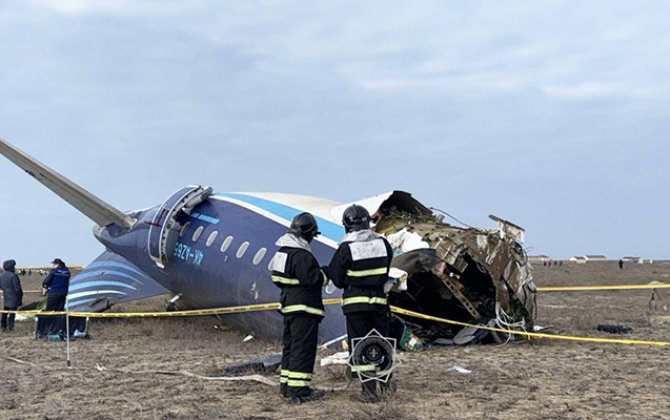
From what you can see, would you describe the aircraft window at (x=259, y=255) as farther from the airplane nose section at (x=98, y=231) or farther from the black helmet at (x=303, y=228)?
the airplane nose section at (x=98, y=231)

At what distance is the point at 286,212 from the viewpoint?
15859 millimetres

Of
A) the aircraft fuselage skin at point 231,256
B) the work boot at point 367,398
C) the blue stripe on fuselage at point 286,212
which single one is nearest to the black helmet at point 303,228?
the work boot at point 367,398

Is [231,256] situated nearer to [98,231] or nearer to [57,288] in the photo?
[57,288]

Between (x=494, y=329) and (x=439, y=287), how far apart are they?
4.88 ft

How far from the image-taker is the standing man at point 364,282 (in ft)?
27.6

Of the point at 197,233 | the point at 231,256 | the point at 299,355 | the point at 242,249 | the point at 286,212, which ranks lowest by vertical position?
the point at 299,355

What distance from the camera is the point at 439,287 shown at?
1432 cm

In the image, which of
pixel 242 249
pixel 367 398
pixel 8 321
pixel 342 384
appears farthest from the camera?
pixel 8 321

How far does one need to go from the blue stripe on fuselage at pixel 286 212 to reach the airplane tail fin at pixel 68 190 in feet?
14.3

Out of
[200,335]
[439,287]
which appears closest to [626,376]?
[439,287]

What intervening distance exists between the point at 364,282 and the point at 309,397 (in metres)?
1.54

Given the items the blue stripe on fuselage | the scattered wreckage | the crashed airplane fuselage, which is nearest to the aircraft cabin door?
the crashed airplane fuselage

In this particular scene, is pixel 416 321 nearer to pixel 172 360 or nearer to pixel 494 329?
pixel 494 329

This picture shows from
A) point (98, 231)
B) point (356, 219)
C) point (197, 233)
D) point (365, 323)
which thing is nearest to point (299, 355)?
point (365, 323)
